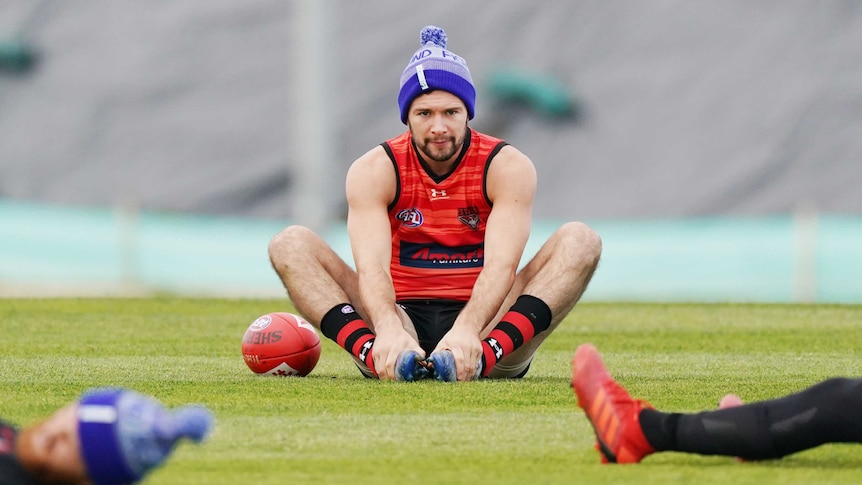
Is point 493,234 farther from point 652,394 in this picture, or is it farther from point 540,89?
point 540,89

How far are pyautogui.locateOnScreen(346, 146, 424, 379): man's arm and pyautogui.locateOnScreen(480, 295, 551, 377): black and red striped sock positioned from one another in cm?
28

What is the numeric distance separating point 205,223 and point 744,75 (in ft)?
33.1

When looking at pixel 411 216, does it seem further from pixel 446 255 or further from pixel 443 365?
pixel 443 365

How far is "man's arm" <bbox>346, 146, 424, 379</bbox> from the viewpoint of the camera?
18.9ft

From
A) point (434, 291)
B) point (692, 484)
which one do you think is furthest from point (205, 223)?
point (692, 484)

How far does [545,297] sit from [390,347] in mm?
690

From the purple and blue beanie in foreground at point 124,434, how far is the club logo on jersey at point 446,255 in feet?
10.9

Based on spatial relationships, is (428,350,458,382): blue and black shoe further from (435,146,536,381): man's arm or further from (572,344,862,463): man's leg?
(572,344,862,463): man's leg

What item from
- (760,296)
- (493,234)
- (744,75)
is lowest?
(760,296)

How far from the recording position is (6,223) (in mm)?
15359

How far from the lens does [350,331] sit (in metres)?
5.92

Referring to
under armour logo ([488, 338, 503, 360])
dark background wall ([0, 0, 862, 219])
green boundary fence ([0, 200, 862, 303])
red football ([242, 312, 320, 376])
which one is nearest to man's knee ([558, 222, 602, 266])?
under armour logo ([488, 338, 503, 360])

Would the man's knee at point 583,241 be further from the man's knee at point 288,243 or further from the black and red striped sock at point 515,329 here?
the man's knee at point 288,243

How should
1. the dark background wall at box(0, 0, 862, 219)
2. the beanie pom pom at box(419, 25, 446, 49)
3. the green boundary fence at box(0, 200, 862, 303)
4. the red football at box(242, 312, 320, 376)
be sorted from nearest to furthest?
the red football at box(242, 312, 320, 376) < the beanie pom pom at box(419, 25, 446, 49) < the green boundary fence at box(0, 200, 862, 303) < the dark background wall at box(0, 0, 862, 219)
